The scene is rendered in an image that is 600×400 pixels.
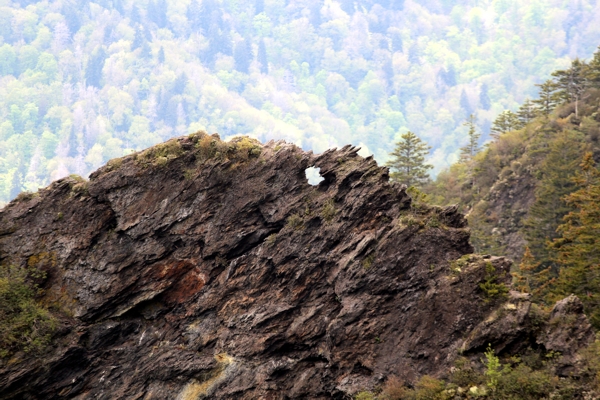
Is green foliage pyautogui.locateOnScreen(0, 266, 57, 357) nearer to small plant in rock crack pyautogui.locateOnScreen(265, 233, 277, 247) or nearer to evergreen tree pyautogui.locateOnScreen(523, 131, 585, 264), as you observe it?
small plant in rock crack pyautogui.locateOnScreen(265, 233, 277, 247)


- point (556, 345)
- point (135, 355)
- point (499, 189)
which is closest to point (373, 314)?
point (556, 345)

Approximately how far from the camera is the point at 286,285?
28.4 metres

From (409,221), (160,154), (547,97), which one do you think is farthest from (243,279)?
(547,97)

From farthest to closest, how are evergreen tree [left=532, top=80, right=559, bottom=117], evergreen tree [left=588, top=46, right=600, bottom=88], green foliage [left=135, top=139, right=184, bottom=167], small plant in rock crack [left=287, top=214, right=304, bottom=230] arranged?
evergreen tree [left=532, top=80, right=559, bottom=117], evergreen tree [left=588, top=46, right=600, bottom=88], green foliage [left=135, top=139, right=184, bottom=167], small plant in rock crack [left=287, top=214, right=304, bottom=230]

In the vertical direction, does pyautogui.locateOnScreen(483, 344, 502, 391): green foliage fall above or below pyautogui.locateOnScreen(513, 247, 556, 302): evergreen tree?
above

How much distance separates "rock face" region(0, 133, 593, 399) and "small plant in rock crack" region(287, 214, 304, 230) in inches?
2.8

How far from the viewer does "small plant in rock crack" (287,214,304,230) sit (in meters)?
28.8

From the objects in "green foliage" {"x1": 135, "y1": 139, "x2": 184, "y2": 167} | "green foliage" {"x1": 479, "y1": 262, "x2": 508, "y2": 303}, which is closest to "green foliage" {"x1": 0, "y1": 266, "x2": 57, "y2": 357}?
"green foliage" {"x1": 135, "y1": 139, "x2": 184, "y2": 167}

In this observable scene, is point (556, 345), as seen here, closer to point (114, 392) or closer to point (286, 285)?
point (286, 285)

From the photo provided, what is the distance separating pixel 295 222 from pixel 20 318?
1362cm

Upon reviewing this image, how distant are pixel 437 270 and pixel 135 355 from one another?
14.9 m

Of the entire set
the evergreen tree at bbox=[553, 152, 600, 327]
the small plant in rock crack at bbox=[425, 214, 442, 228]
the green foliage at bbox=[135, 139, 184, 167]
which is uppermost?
the green foliage at bbox=[135, 139, 184, 167]

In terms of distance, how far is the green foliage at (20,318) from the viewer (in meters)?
26.7

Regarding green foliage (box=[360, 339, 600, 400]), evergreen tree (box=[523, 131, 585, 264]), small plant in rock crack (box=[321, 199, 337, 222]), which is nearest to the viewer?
green foliage (box=[360, 339, 600, 400])
